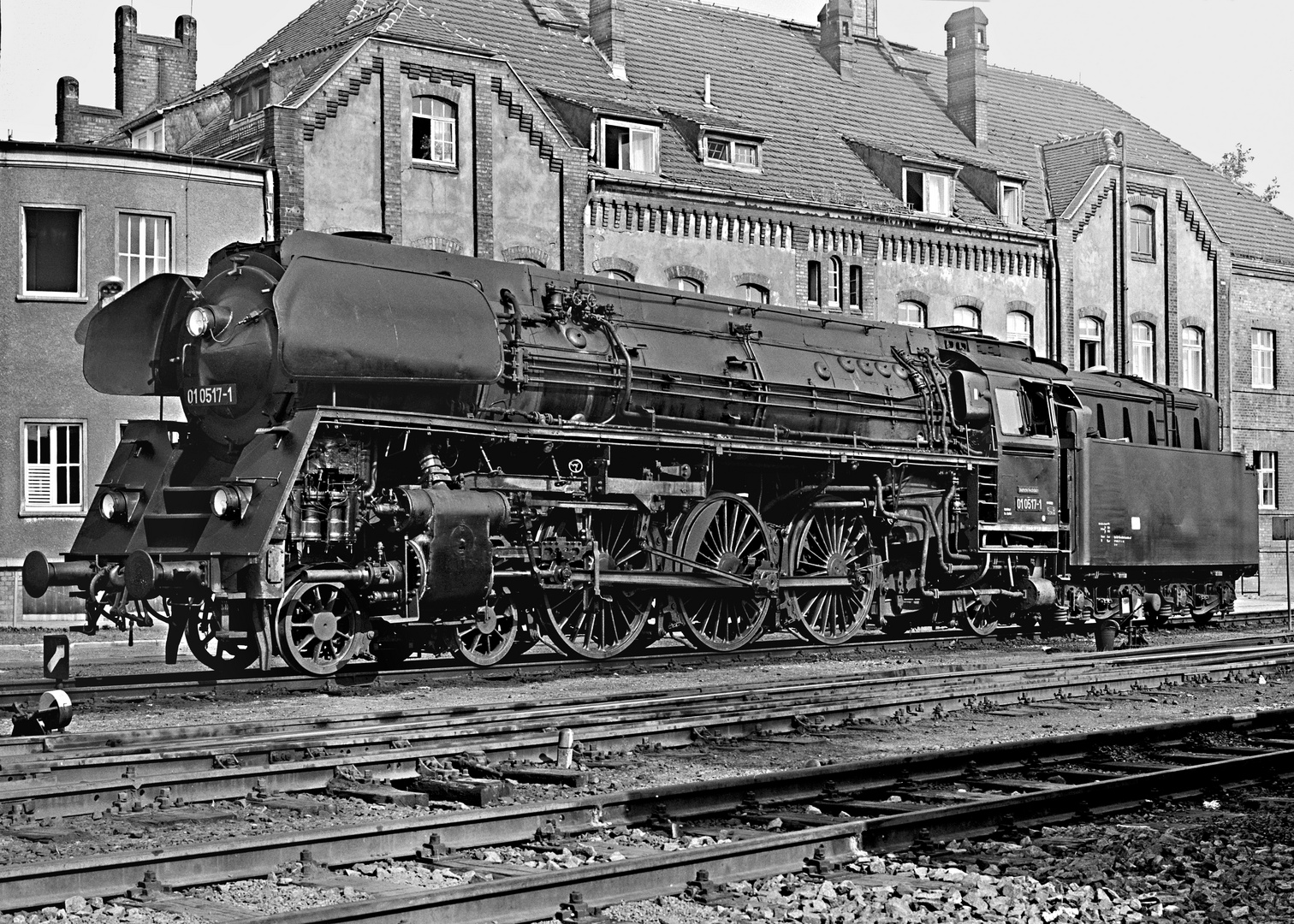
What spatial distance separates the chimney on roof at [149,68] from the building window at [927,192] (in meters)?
16.6

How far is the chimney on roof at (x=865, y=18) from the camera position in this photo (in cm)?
4006

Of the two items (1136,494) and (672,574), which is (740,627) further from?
(1136,494)

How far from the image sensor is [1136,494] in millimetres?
21734

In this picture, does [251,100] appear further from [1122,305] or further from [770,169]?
[1122,305]

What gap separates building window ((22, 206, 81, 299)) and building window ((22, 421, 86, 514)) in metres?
2.12

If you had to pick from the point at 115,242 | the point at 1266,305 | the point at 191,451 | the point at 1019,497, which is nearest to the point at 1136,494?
the point at 1019,497

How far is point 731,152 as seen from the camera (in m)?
30.7

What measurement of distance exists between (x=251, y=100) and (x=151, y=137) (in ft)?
13.5

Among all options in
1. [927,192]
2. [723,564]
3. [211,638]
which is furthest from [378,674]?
[927,192]

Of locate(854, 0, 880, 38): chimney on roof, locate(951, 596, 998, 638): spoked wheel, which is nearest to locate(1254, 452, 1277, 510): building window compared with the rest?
locate(854, 0, 880, 38): chimney on roof

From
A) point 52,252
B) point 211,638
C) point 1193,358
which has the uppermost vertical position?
point 52,252

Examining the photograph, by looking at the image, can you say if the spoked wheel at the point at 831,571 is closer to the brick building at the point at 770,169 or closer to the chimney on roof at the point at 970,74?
the brick building at the point at 770,169

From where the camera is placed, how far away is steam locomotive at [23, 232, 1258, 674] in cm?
1317

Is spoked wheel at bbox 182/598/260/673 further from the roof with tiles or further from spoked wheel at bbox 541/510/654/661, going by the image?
the roof with tiles
